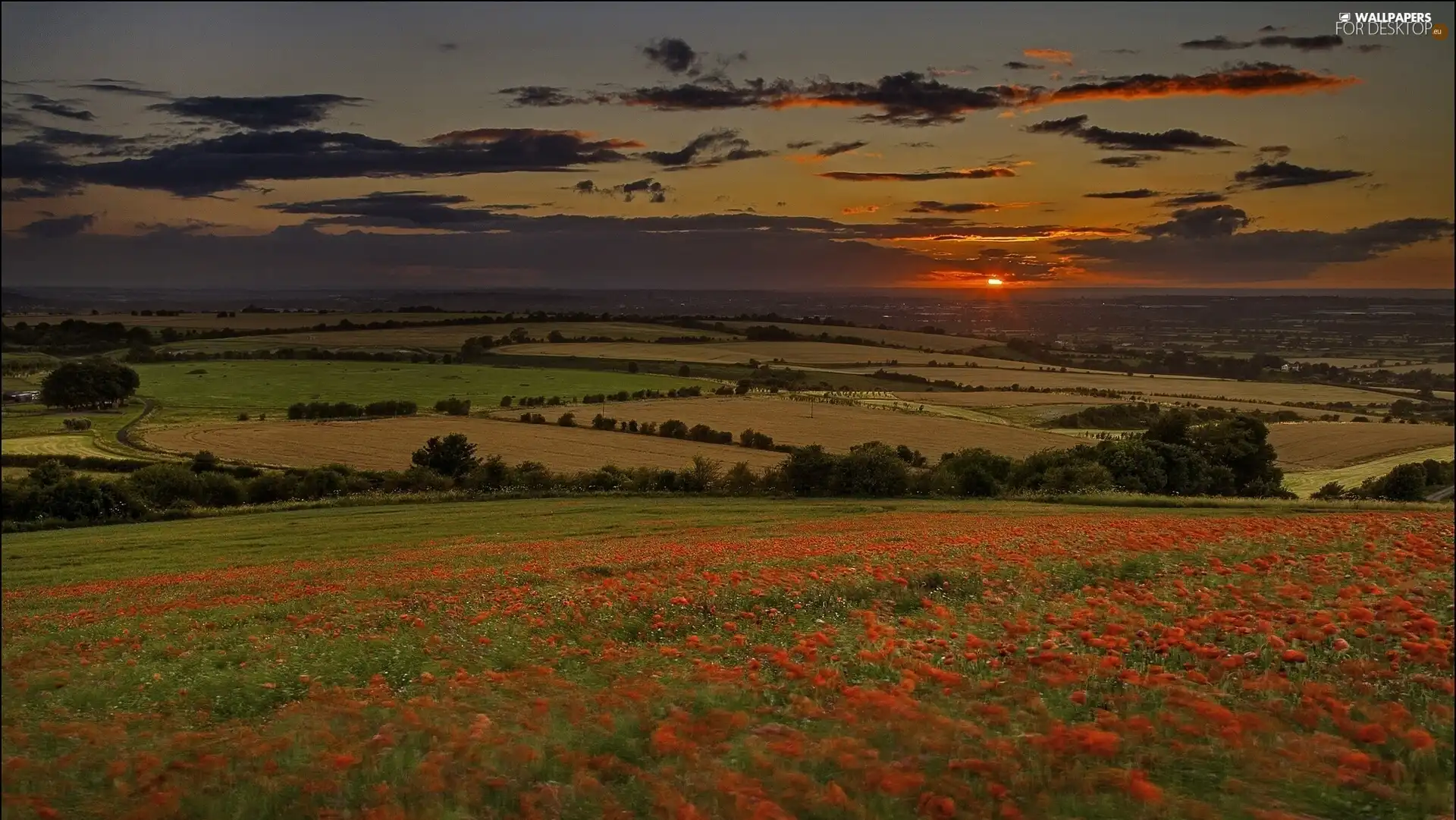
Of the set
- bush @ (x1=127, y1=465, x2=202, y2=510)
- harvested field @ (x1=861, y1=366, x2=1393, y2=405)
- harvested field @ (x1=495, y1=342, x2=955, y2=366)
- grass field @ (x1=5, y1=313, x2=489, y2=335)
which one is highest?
grass field @ (x1=5, y1=313, x2=489, y2=335)

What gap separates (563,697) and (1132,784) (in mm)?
5462

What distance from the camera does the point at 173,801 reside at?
301 inches

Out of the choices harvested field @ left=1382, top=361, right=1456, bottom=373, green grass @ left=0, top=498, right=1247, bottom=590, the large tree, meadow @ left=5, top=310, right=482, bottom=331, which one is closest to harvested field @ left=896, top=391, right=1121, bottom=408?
harvested field @ left=1382, top=361, right=1456, bottom=373

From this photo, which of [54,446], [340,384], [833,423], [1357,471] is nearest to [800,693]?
[833,423]

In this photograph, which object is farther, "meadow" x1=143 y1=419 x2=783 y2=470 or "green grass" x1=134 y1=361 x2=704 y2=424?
"green grass" x1=134 y1=361 x2=704 y2=424

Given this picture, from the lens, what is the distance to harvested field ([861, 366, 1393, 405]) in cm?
5103

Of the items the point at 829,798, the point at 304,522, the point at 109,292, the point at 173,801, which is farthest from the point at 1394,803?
the point at 109,292

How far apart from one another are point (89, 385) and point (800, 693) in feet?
180

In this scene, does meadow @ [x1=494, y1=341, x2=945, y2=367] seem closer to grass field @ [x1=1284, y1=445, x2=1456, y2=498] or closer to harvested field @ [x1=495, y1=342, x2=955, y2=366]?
→ harvested field @ [x1=495, y1=342, x2=955, y2=366]

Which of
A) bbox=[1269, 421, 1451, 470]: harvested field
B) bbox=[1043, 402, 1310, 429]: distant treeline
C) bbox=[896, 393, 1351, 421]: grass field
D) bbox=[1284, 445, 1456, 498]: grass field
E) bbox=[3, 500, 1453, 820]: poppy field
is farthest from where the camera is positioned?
bbox=[896, 393, 1351, 421]: grass field

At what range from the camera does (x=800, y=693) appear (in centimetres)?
877

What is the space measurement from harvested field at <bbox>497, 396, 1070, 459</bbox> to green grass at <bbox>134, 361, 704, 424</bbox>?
16.9ft

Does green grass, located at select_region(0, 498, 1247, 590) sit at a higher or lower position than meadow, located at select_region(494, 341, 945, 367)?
lower

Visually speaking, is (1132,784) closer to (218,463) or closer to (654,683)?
(654,683)
